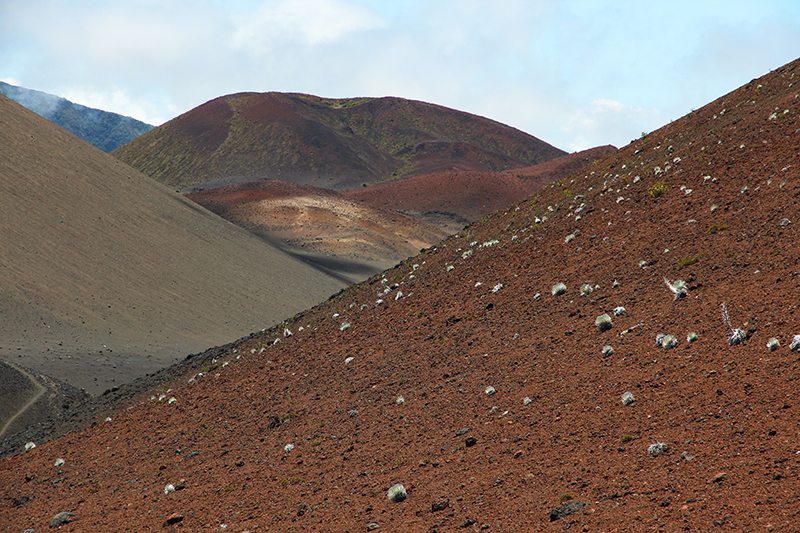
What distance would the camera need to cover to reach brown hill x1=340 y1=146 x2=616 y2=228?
79250 millimetres

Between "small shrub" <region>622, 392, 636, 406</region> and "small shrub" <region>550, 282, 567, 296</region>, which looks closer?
"small shrub" <region>622, 392, 636, 406</region>

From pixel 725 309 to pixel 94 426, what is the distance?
38.0 ft

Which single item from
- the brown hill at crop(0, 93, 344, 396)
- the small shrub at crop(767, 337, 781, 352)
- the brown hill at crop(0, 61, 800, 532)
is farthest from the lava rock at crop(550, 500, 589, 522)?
the brown hill at crop(0, 93, 344, 396)

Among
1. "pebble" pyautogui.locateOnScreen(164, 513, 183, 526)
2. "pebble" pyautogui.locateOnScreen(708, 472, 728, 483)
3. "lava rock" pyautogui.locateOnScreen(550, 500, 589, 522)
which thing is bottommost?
"lava rock" pyautogui.locateOnScreen(550, 500, 589, 522)

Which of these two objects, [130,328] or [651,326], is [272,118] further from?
[651,326]

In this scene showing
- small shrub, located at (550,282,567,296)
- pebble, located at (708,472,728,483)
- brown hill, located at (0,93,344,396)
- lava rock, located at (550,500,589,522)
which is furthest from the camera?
brown hill, located at (0,93,344,396)

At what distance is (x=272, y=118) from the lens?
112 meters

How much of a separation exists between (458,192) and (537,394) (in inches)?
3040

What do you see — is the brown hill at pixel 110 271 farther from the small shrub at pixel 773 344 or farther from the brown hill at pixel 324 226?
the small shrub at pixel 773 344

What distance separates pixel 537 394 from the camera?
7.20 meters

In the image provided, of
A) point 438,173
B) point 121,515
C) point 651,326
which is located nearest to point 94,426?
point 121,515

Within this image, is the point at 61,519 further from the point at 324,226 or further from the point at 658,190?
the point at 324,226

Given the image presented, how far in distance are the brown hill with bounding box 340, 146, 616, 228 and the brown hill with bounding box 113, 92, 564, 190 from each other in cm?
1372

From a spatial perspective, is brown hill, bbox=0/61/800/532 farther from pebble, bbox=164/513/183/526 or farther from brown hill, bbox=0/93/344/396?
brown hill, bbox=0/93/344/396
